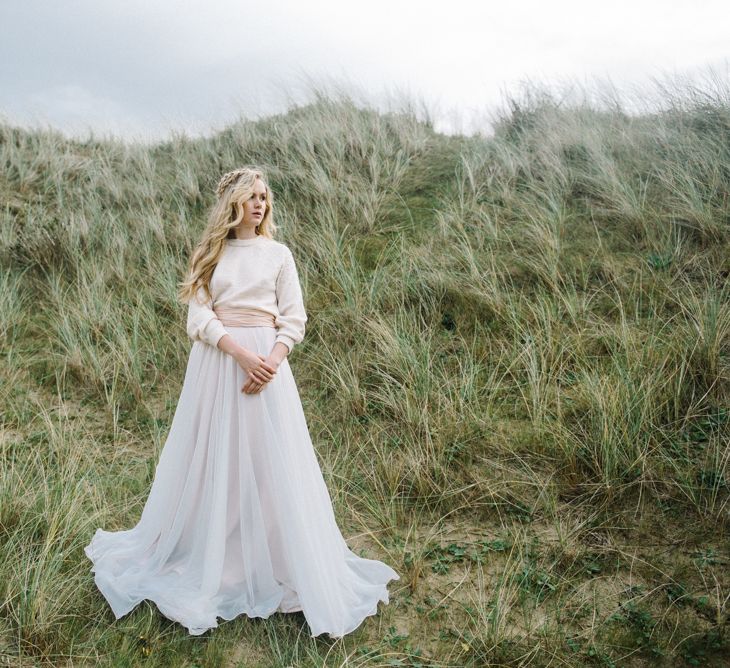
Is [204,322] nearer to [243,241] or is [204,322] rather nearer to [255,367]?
[255,367]

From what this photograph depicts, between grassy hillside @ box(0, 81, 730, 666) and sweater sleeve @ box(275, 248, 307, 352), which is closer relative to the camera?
grassy hillside @ box(0, 81, 730, 666)

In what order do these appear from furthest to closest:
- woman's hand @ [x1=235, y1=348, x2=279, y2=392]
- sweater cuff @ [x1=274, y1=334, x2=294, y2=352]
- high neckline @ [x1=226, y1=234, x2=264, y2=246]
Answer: high neckline @ [x1=226, y1=234, x2=264, y2=246]
sweater cuff @ [x1=274, y1=334, x2=294, y2=352]
woman's hand @ [x1=235, y1=348, x2=279, y2=392]

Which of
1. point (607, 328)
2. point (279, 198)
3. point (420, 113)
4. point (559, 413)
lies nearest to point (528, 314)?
point (607, 328)

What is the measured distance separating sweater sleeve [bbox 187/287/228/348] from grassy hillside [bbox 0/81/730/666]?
149 cm

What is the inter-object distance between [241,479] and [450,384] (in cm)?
223

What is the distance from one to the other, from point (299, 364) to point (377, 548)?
2.41 m

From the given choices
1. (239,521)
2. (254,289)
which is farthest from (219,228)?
(239,521)

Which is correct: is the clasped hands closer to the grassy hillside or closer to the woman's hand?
the woman's hand

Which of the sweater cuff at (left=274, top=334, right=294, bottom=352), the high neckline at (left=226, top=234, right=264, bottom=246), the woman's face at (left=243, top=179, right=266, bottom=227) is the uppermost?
the woman's face at (left=243, top=179, right=266, bottom=227)

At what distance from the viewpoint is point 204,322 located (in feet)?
9.77

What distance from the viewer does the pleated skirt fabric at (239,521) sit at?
290 cm

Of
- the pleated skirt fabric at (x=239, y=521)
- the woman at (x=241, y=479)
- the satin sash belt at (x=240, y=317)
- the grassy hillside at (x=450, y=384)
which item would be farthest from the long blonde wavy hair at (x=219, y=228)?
the grassy hillside at (x=450, y=384)

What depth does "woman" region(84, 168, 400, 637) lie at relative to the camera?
291cm

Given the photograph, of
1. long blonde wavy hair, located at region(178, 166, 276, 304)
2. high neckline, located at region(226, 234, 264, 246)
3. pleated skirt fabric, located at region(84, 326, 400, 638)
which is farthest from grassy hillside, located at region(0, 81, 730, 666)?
high neckline, located at region(226, 234, 264, 246)
